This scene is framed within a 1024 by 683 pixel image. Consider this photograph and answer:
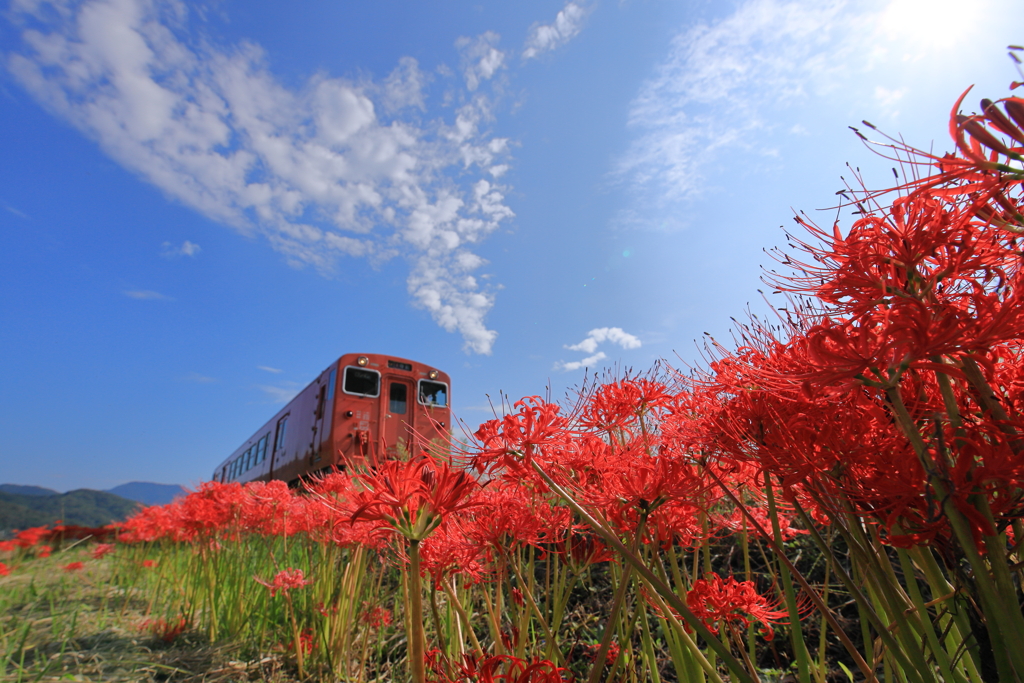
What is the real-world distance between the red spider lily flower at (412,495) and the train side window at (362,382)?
10001 millimetres

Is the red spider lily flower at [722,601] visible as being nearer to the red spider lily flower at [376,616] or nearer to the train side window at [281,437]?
the red spider lily flower at [376,616]

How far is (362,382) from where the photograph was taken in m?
11.1

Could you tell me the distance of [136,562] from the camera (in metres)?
6.32

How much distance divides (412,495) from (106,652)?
4480 mm

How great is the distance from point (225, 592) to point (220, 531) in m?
0.53

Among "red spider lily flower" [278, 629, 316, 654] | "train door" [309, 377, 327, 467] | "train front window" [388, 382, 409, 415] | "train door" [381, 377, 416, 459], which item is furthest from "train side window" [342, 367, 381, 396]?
"red spider lily flower" [278, 629, 316, 654]

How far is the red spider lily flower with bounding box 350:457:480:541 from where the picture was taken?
45.0 inches

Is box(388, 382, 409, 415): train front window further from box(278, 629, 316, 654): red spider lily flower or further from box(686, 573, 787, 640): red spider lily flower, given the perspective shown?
box(686, 573, 787, 640): red spider lily flower

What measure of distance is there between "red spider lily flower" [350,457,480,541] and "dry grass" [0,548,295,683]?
9.01 feet

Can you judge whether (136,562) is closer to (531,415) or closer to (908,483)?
(531,415)

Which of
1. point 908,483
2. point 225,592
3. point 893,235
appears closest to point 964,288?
point 893,235

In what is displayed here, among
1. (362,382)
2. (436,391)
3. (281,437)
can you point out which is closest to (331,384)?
(362,382)

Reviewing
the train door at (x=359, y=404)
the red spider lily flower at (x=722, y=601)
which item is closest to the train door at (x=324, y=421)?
the train door at (x=359, y=404)

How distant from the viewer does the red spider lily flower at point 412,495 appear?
114 centimetres
